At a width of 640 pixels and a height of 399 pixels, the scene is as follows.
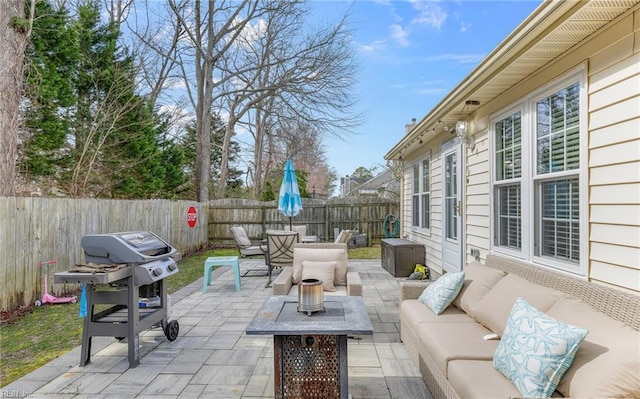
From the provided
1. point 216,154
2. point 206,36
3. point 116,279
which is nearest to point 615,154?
point 116,279

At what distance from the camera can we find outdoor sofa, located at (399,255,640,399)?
155cm

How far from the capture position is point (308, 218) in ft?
38.6

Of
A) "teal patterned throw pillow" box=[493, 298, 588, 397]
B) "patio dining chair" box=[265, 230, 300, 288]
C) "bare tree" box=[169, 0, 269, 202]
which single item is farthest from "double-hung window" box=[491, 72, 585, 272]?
"bare tree" box=[169, 0, 269, 202]

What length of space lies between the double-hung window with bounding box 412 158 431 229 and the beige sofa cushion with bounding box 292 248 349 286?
2.94m

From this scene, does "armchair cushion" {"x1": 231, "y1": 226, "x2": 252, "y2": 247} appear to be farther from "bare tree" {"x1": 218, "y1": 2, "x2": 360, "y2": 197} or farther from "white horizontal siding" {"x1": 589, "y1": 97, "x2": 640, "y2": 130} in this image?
"bare tree" {"x1": 218, "y1": 2, "x2": 360, "y2": 197}

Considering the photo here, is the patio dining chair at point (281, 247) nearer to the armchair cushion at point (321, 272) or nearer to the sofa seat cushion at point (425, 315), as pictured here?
the armchair cushion at point (321, 272)

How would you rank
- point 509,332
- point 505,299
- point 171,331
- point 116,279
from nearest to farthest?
point 509,332 → point 505,299 → point 116,279 → point 171,331

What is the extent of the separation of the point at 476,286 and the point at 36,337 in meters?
4.36

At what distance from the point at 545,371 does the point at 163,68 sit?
1542 centimetres

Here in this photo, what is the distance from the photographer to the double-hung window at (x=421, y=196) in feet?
22.6

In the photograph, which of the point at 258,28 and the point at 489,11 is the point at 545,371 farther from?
the point at 258,28

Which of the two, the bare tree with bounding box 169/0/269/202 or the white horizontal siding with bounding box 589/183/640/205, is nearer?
the white horizontal siding with bounding box 589/183/640/205

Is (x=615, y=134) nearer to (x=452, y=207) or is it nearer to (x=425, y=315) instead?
(x=425, y=315)

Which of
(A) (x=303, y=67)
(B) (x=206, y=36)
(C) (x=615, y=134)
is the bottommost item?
(C) (x=615, y=134)
